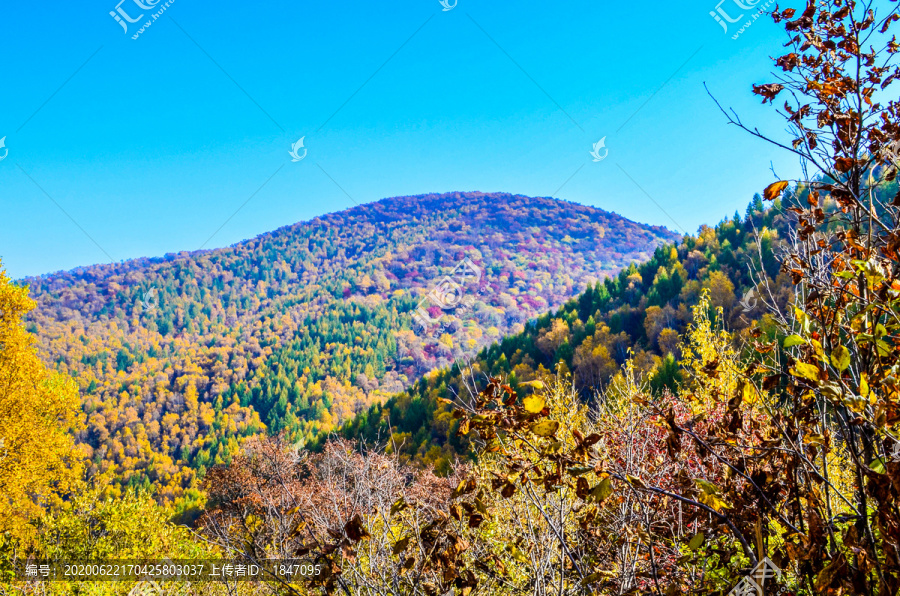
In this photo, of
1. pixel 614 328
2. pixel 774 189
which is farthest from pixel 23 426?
pixel 614 328

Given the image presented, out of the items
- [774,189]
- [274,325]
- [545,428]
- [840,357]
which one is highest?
[274,325]

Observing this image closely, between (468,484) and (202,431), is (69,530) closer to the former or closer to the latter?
(468,484)

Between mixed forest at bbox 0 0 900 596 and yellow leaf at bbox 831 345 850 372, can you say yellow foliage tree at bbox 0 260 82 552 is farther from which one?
yellow leaf at bbox 831 345 850 372

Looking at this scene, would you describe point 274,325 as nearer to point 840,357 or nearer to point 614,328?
point 614,328

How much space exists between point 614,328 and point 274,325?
100446 millimetres

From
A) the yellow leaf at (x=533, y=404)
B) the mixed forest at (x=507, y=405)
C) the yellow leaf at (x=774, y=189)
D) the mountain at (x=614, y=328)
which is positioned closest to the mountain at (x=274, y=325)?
the mixed forest at (x=507, y=405)

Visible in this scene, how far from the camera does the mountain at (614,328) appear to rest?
1526 inches

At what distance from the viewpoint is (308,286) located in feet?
540

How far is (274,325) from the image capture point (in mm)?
124938

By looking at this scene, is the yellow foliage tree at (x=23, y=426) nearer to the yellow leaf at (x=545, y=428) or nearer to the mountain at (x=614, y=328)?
the yellow leaf at (x=545, y=428)

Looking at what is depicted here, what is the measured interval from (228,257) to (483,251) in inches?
4115

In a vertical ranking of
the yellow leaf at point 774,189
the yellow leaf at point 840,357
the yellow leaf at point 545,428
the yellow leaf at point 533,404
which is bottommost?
the yellow leaf at point 545,428

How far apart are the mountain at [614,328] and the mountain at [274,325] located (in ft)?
21.2

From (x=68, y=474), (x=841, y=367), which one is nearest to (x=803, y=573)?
(x=841, y=367)
